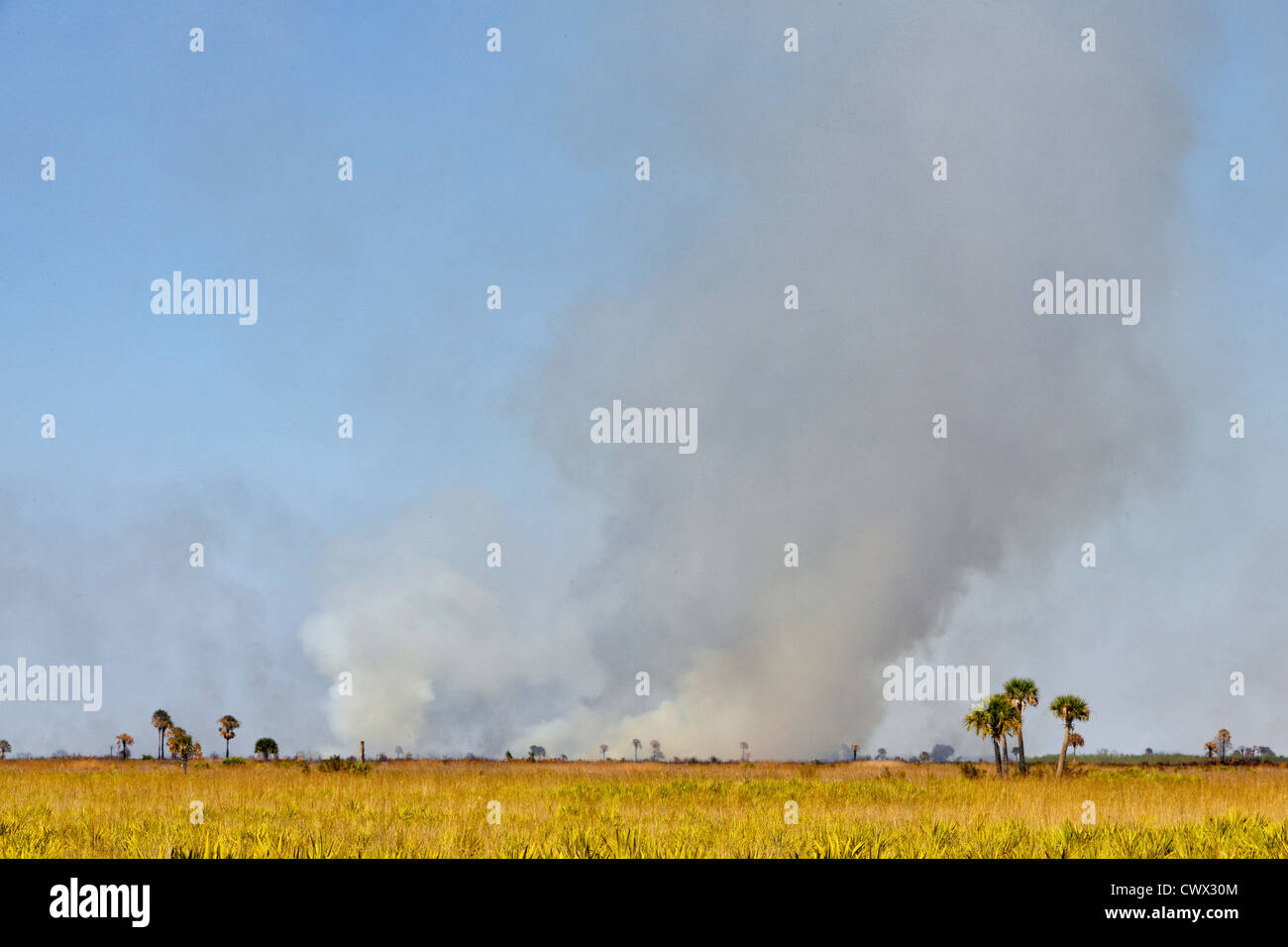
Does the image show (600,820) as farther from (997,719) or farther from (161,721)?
(161,721)

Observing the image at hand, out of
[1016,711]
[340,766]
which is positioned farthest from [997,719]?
[340,766]

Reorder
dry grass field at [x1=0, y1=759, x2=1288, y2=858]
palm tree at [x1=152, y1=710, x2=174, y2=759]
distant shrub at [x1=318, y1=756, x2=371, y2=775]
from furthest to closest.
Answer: palm tree at [x1=152, y1=710, x2=174, y2=759]
distant shrub at [x1=318, y1=756, x2=371, y2=775]
dry grass field at [x1=0, y1=759, x2=1288, y2=858]

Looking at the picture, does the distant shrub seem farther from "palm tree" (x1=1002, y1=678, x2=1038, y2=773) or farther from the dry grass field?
"palm tree" (x1=1002, y1=678, x2=1038, y2=773)

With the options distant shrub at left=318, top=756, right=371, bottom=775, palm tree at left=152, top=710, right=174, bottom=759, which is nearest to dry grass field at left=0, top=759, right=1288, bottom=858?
distant shrub at left=318, top=756, right=371, bottom=775

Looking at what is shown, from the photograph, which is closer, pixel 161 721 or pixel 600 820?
pixel 600 820

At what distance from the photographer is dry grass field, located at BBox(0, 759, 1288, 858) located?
13.6 metres

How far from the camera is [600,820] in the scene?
18000mm

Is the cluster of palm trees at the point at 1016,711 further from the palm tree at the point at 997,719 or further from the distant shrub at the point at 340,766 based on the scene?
the distant shrub at the point at 340,766

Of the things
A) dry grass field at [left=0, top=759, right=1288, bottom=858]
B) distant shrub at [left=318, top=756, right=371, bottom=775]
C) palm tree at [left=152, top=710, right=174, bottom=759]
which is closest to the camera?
dry grass field at [left=0, top=759, right=1288, bottom=858]

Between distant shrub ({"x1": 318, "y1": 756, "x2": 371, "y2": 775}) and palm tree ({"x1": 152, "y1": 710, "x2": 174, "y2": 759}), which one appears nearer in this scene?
distant shrub ({"x1": 318, "y1": 756, "x2": 371, "y2": 775})

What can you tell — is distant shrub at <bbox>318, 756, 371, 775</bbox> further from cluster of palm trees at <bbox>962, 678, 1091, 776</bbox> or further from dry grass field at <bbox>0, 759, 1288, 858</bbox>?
cluster of palm trees at <bbox>962, 678, 1091, 776</bbox>

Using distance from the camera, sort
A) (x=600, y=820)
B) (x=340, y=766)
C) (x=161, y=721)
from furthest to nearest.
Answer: (x=161, y=721) → (x=340, y=766) → (x=600, y=820)
